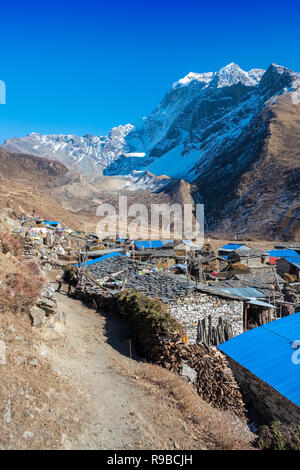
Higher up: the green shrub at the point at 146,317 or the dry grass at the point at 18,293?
the dry grass at the point at 18,293

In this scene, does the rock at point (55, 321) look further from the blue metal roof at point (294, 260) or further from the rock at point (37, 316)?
the blue metal roof at point (294, 260)

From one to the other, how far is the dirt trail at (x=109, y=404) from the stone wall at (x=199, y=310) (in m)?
3.21

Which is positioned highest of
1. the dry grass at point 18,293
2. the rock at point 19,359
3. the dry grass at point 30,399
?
the dry grass at point 18,293

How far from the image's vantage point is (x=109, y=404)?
301 inches

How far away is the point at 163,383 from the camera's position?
9.11 meters

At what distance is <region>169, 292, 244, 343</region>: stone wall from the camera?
13.2 metres

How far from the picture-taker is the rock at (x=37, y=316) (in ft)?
31.3

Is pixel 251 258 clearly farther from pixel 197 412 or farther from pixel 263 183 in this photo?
pixel 263 183

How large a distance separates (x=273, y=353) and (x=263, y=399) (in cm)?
162

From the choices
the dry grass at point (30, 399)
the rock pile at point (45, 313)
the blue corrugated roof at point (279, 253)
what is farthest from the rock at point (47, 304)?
the blue corrugated roof at point (279, 253)

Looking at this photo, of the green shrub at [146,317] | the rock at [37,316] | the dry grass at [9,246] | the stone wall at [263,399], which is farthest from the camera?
the dry grass at [9,246]

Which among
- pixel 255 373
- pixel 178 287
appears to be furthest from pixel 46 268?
pixel 255 373

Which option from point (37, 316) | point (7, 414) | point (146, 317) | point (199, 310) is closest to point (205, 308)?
point (199, 310)
